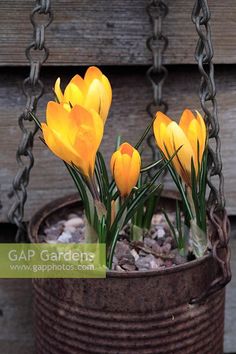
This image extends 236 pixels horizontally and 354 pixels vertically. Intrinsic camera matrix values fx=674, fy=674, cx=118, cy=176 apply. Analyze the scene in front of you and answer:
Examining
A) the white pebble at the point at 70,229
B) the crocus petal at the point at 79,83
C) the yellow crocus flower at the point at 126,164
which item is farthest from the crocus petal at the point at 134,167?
the white pebble at the point at 70,229

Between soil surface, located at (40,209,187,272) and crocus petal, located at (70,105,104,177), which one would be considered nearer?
crocus petal, located at (70,105,104,177)

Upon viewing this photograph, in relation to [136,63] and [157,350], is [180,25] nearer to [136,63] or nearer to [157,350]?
[136,63]

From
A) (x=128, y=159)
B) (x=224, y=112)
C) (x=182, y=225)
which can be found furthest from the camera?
(x=224, y=112)

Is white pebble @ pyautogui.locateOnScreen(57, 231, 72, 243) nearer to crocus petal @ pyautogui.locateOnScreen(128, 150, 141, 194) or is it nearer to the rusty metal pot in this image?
the rusty metal pot

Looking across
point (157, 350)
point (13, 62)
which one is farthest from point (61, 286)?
point (13, 62)

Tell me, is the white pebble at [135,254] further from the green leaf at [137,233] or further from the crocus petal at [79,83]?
the crocus petal at [79,83]

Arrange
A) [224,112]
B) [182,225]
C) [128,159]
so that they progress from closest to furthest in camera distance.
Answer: [128,159]
[182,225]
[224,112]

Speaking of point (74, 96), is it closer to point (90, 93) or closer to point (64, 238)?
point (90, 93)

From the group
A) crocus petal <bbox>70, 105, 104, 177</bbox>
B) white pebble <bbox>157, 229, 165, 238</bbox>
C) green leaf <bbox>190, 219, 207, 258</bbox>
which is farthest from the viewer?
white pebble <bbox>157, 229, 165, 238</bbox>

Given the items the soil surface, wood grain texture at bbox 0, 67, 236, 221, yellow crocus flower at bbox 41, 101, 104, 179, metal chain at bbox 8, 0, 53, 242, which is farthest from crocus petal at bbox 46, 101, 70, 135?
wood grain texture at bbox 0, 67, 236, 221
